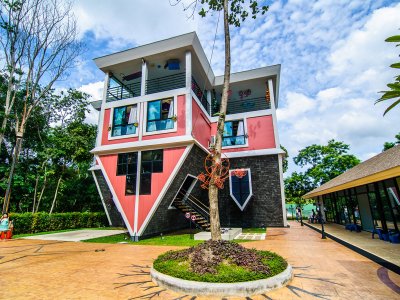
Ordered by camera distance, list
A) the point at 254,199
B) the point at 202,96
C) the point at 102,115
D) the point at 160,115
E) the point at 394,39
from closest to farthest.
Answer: the point at 394,39 < the point at 160,115 < the point at 102,115 < the point at 254,199 < the point at 202,96

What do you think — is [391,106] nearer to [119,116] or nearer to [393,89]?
[393,89]

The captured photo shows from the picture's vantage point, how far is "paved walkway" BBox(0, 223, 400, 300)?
3795 millimetres

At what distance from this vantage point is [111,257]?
22.4 feet

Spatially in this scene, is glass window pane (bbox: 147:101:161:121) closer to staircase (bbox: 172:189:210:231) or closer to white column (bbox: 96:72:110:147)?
white column (bbox: 96:72:110:147)

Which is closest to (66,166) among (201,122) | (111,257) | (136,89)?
(136,89)

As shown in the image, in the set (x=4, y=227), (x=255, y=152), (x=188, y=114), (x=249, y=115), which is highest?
(x=249, y=115)

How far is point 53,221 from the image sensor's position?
14352 mm

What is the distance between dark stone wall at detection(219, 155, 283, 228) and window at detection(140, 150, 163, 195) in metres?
6.01

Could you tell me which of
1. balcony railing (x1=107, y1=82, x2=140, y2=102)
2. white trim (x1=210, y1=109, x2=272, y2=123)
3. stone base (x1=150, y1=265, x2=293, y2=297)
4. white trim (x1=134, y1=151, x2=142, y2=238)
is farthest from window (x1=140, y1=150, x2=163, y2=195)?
stone base (x1=150, y1=265, x2=293, y2=297)

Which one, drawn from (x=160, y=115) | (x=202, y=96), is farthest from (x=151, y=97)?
(x=202, y=96)

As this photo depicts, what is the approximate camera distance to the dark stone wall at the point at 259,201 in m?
13.9

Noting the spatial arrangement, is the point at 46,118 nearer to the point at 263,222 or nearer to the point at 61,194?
the point at 61,194

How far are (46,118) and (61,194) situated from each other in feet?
25.1

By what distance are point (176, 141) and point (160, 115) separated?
205 centimetres
